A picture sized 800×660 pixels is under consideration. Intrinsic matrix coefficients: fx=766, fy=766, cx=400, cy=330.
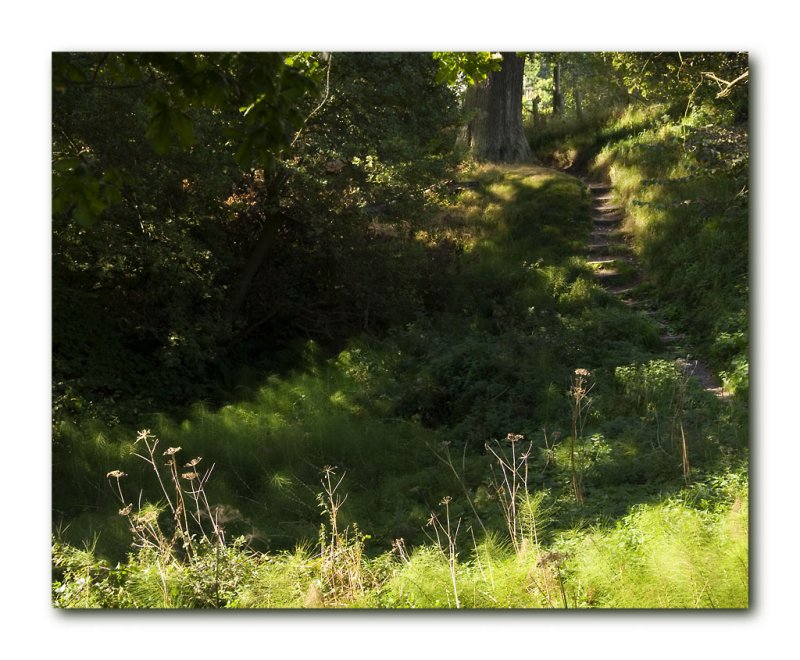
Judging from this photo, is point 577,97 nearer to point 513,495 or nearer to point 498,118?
point 498,118

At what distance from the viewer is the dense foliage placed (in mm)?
3773

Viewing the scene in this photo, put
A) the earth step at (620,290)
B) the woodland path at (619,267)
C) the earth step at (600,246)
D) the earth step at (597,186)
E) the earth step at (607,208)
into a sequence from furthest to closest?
the earth step at (597,186), the earth step at (607,208), the earth step at (600,246), the earth step at (620,290), the woodland path at (619,267)

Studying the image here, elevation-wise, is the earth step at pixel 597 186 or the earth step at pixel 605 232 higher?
the earth step at pixel 597 186

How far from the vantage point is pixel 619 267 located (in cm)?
837

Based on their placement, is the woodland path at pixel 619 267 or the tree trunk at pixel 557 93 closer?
the woodland path at pixel 619 267

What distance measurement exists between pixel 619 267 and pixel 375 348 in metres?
2.87

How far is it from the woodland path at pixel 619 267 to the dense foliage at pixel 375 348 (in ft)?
0.43

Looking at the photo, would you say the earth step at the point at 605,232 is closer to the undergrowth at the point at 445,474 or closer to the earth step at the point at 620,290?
the undergrowth at the point at 445,474

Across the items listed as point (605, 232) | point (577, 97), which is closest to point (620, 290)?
point (605, 232)

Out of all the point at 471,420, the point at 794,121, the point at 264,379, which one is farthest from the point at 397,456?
the point at 794,121

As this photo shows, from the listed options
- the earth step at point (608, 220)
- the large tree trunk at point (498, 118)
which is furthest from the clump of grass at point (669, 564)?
the large tree trunk at point (498, 118)

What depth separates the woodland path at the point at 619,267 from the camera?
6.07 m

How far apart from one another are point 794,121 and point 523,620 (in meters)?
2.97

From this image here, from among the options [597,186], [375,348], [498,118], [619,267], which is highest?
[498,118]
